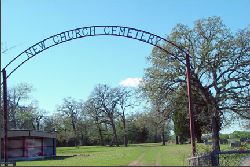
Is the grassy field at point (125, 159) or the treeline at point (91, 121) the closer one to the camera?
the grassy field at point (125, 159)

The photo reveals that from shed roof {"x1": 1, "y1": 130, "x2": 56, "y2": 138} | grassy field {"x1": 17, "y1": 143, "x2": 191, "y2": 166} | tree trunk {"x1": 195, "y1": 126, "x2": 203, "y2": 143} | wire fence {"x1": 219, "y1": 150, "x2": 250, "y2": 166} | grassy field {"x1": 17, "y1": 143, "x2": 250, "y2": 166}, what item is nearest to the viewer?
Result: wire fence {"x1": 219, "y1": 150, "x2": 250, "y2": 166}

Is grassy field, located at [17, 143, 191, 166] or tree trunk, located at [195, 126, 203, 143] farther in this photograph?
tree trunk, located at [195, 126, 203, 143]

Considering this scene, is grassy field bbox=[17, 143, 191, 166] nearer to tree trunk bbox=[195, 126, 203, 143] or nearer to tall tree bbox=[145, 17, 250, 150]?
tall tree bbox=[145, 17, 250, 150]

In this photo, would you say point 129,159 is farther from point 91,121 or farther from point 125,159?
point 91,121

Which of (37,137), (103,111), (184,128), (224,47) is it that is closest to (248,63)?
(224,47)

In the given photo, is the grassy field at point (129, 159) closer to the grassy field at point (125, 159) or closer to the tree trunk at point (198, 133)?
the grassy field at point (125, 159)

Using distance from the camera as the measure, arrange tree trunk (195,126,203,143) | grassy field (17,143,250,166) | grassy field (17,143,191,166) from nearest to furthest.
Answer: grassy field (17,143,250,166), grassy field (17,143,191,166), tree trunk (195,126,203,143)

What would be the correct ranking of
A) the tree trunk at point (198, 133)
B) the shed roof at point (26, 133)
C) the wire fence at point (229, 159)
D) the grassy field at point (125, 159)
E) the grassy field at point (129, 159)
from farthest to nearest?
the tree trunk at point (198, 133) → the shed roof at point (26, 133) → the grassy field at point (125, 159) → the grassy field at point (129, 159) → the wire fence at point (229, 159)

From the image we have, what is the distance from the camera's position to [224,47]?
40.8 m

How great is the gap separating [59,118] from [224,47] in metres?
66.7

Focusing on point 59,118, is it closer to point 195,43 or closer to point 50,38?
point 195,43

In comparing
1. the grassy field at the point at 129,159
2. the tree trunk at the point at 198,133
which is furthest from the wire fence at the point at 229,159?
the tree trunk at the point at 198,133

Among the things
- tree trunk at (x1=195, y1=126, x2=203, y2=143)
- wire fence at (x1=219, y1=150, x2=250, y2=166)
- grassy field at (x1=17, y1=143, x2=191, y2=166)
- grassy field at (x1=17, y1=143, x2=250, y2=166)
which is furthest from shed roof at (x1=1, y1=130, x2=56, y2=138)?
tree trunk at (x1=195, y1=126, x2=203, y2=143)

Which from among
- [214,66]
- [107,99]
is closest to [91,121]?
[107,99]
